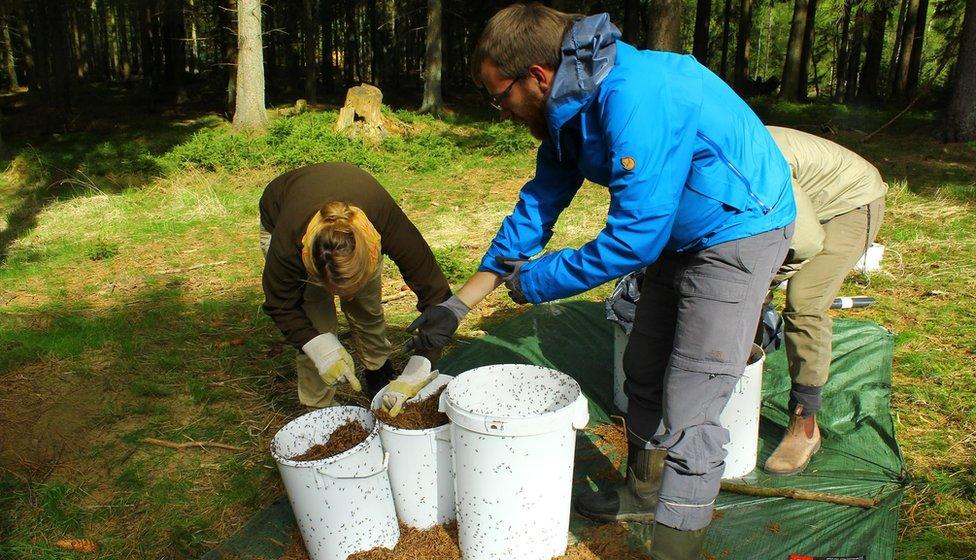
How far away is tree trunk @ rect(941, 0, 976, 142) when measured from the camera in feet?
30.2

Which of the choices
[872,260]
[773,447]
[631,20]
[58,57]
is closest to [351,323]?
[773,447]

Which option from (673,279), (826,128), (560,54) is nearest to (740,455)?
(673,279)

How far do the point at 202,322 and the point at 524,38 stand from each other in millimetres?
3884

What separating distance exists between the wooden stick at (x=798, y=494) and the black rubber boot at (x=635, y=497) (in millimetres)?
329

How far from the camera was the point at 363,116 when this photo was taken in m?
10.7

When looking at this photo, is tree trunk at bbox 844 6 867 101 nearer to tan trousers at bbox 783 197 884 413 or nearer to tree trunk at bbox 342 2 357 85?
tree trunk at bbox 342 2 357 85

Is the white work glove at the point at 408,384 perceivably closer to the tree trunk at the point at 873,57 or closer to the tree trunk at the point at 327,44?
the tree trunk at the point at 873,57

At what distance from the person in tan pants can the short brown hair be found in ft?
4.18

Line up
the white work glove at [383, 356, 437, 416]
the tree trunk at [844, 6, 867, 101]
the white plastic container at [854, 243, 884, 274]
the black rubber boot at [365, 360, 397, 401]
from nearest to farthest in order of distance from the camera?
the white work glove at [383, 356, 437, 416], the black rubber boot at [365, 360, 397, 401], the white plastic container at [854, 243, 884, 274], the tree trunk at [844, 6, 867, 101]

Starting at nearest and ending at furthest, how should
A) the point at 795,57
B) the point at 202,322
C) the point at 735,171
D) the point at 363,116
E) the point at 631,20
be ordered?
the point at 735,171 → the point at 202,322 → the point at 363,116 → the point at 795,57 → the point at 631,20

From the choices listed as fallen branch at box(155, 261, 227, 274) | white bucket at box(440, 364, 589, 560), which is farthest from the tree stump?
white bucket at box(440, 364, 589, 560)

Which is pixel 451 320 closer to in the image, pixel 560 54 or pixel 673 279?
pixel 673 279

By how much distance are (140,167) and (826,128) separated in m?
10.5

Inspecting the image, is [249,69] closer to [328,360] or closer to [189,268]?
[189,268]
